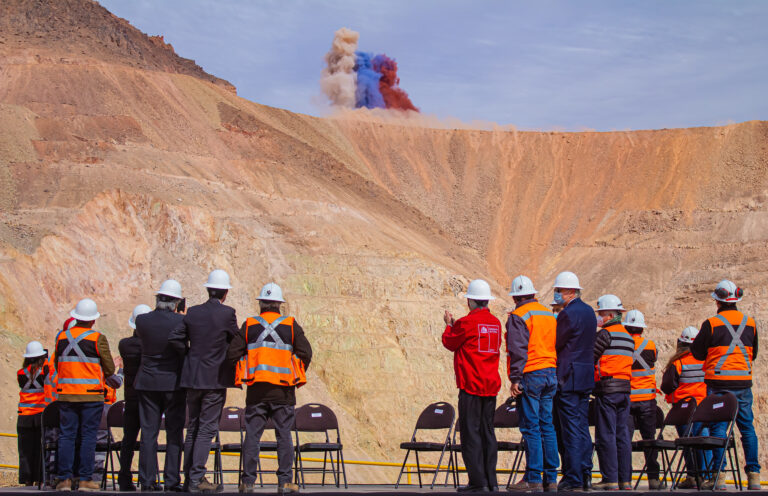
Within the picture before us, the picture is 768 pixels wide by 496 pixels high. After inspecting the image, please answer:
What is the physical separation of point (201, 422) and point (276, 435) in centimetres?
86

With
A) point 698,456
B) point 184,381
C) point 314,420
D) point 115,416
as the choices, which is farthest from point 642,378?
point 115,416

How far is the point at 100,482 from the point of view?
11.6 m

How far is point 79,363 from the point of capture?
426 inches

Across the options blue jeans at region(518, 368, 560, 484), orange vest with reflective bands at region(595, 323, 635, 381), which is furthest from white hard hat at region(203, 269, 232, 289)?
orange vest with reflective bands at region(595, 323, 635, 381)

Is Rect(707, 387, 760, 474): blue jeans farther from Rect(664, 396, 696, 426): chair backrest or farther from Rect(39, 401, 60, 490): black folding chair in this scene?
Rect(39, 401, 60, 490): black folding chair

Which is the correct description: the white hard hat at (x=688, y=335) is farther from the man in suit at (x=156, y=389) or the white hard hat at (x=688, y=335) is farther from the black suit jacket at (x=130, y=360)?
the black suit jacket at (x=130, y=360)

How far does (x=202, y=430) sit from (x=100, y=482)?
2.40 metres

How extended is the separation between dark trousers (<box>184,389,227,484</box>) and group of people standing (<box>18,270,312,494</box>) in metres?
0.01

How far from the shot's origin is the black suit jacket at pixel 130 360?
10.9 metres

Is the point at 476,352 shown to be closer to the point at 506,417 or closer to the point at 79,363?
the point at 506,417

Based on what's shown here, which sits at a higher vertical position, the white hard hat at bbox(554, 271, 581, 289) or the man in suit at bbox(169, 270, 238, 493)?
the white hard hat at bbox(554, 271, 581, 289)

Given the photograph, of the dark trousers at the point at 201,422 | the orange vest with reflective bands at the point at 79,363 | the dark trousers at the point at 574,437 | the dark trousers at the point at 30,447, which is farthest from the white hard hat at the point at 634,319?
the dark trousers at the point at 30,447

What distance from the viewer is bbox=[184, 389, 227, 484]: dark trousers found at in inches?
394

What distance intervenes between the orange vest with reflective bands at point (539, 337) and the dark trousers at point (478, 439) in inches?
26.2
